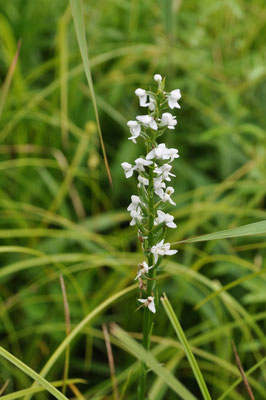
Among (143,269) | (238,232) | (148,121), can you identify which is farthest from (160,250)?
(148,121)

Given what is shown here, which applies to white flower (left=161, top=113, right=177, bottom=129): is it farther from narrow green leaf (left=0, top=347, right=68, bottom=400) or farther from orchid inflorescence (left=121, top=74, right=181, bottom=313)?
narrow green leaf (left=0, top=347, right=68, bottom=400)

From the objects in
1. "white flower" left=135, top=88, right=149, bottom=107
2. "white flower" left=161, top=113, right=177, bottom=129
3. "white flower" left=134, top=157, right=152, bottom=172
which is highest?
"white flower" left=135, top=88, right=149, bottom=107

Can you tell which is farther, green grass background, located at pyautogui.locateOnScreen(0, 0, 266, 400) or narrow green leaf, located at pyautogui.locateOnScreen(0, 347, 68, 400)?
green grass background, located at pyautogui.locateOnScreen(0, 0, 266, 400)

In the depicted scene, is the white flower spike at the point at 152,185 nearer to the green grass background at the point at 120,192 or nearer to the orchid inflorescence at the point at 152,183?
the orchid inflorescence at the point at 152,183

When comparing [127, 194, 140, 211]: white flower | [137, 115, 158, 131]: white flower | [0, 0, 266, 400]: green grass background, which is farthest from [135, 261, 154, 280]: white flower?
[0, 0, 266, 400]: green grass background

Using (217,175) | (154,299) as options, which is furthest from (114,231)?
(154,299)

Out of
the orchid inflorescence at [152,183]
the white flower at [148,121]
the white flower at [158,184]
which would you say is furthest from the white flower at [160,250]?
the white flower at [148,121]
